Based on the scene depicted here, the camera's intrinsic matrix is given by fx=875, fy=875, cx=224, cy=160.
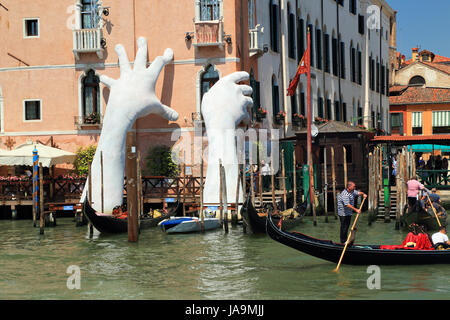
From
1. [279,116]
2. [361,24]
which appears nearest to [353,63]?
[361,24]

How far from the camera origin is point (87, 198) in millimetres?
20391

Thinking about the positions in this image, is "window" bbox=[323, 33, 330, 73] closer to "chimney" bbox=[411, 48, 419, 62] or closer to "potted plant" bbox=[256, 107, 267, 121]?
"potted plant" bbox=[256, 107, 267, 121]

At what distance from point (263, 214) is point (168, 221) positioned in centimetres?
218

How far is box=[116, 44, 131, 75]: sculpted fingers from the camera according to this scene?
22.7 m

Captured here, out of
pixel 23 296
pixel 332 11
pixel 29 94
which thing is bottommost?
pixel 23 296

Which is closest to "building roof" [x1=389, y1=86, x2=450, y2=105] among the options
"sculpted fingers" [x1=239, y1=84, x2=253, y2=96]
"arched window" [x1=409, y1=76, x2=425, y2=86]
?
"arched window" [x1=409, y1=76, x2=425, y2=86]

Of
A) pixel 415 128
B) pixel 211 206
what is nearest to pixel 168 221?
pixel 211 206

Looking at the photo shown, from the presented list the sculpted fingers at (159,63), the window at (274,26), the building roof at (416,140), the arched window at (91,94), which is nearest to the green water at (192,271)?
the sculpted fingers at (159,63)

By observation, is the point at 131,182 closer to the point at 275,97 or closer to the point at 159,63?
the point at 159,63

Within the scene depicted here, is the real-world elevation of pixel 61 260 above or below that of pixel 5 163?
below

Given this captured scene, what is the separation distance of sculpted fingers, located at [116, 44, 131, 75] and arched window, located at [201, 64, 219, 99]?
2.16 meters

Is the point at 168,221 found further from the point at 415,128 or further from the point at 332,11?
the point at 415,128

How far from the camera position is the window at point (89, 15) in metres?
24.2

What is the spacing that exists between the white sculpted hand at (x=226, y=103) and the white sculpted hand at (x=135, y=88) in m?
1.42
